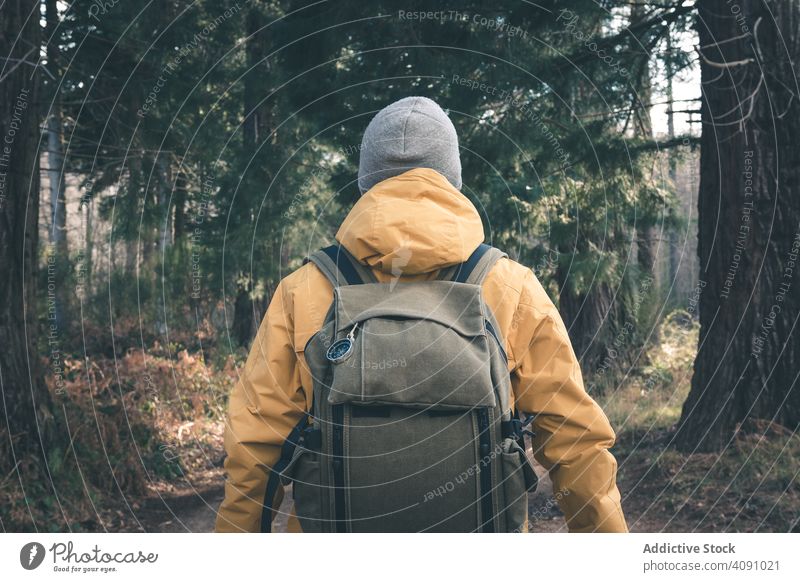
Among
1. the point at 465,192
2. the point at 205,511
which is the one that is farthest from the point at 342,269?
the point at 465,192

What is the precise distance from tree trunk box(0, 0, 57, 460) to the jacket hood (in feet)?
12.1

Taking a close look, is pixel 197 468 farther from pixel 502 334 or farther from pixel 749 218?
pixel 502 334

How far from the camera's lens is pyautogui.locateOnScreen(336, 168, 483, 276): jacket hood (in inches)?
79.7

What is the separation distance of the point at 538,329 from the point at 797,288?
389 cm

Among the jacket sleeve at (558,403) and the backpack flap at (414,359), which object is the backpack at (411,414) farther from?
the jacket sleeve at (558,403)

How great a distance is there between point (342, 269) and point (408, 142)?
0.45 metres

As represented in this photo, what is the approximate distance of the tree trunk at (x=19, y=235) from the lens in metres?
4.82

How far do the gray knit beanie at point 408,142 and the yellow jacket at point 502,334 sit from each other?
3.8 inches

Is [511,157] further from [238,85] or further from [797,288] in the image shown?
[238,85]

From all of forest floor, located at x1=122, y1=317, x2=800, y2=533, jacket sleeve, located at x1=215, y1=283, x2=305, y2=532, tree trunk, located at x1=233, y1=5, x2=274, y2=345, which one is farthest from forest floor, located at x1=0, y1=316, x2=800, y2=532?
jacket sleeve, located at x1=215, y1=283, x2=305, y2=532

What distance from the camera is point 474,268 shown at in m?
2.12

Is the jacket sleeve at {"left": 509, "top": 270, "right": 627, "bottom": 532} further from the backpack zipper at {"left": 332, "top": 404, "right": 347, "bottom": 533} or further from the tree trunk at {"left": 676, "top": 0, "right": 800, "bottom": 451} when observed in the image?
the tree trunk at {"left": 676, "top": 0, "right": 800, "bottom": 451}

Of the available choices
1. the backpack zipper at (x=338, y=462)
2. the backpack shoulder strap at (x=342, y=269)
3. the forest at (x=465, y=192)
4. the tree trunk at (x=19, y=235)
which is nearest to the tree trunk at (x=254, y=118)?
the forest at (x=465, y=192)

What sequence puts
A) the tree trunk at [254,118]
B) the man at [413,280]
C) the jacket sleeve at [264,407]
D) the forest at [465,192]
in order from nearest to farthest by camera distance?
the man at [413,280] < the jacket sleeve at [264,407] < the forest at [465,192] < the tree trunk at [254,118]
